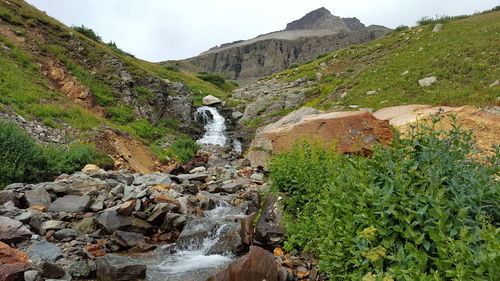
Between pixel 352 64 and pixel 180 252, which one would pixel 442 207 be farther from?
pixel 352 64

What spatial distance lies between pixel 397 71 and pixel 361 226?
22.1m

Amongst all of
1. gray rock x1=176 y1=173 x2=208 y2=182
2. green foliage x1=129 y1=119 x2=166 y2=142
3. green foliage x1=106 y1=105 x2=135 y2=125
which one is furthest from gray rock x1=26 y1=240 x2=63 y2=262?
green foliage x1=106 y1=105 x2=135 y2=125

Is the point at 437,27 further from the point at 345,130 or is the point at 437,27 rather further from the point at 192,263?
Result: the point at 192,263

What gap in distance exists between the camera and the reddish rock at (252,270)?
552 centimetres

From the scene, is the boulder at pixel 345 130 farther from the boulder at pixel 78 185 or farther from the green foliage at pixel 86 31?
the green foliage at pixel 86 31

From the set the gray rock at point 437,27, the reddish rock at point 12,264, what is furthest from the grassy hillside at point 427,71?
the reddish rock at point 12,264

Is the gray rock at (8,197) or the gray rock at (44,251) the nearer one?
the gray rock at (44,251)

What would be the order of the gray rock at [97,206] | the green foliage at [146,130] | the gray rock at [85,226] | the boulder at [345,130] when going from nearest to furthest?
→ the gray rock at [85,226]
the gray rock at [97,206]
the boulder at [345,130]
the green foliage at [146,130]

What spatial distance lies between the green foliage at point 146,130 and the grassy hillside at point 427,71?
11.6 meters

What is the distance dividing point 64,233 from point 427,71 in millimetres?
20944

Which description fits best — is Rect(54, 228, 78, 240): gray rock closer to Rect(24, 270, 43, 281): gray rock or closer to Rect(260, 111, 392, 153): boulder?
Rect(24, 270, 43, 281): gray rock

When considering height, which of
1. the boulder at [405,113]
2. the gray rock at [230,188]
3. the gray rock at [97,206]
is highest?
the boulder at [405,113]

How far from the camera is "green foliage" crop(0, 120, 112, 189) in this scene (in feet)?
37.6

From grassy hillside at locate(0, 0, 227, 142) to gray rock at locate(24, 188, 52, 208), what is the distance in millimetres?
8517
